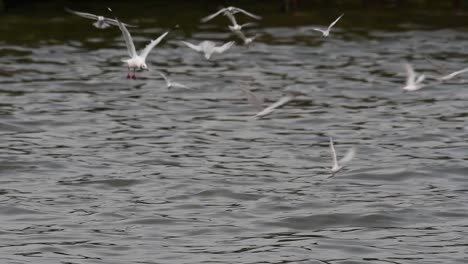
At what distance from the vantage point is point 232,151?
1780 cm

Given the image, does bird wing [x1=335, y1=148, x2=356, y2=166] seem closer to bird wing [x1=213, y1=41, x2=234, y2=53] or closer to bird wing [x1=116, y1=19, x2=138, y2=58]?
bird wing [x1=213, y1=41, x2=234, y2=53]

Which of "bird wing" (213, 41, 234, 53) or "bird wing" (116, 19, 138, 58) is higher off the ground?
"bird wing" (116, 19, 138, 58)

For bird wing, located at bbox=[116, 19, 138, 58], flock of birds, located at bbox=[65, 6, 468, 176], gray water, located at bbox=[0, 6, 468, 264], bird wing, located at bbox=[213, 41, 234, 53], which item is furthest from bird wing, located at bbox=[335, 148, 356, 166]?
bird wing, located at bbox=[116, 19, 138, 58]

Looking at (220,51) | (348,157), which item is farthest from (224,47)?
(348,157)

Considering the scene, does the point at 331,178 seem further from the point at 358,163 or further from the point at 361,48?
the point at 361,48

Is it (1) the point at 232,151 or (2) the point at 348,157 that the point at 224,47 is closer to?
(1) the point at 232,151

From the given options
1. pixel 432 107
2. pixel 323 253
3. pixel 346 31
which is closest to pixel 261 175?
pixel 323 253

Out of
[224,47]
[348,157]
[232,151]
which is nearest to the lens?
[348,157]

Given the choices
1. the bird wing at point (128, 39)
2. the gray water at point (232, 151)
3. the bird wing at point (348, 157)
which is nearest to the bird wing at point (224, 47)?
the gray water at point (232, 151)

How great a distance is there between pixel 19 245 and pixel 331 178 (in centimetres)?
474

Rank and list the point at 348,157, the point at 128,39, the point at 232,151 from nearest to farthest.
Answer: the point at 128,39 → the point at 348,157 → the point at 232,151

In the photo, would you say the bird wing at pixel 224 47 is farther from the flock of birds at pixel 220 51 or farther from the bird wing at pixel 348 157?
the bird wing at pixel 348 157

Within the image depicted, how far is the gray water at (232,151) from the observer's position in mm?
13242

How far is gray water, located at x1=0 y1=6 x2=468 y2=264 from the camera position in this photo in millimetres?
13242
